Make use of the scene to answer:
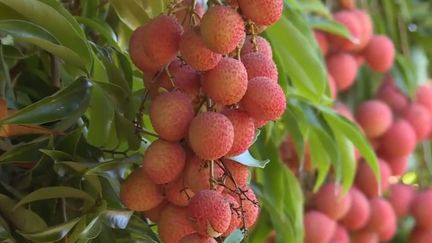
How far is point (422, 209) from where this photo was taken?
1422 millimetres

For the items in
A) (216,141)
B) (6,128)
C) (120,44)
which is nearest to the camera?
(216,141)

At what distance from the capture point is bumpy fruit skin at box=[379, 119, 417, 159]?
4.38 feet

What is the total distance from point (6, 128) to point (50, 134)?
0.10 feet

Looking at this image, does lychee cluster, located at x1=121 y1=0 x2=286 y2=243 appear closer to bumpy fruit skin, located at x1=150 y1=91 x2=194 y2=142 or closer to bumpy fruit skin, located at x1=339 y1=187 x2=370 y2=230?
bumpy fruit skin, located at x1=150 y1=91 x2=194 y2=142

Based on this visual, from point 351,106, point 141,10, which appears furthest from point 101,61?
point 351,106

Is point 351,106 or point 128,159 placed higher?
point 128,159

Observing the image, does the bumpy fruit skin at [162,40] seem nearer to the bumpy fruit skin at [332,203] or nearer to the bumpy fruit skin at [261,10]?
the bumpy fruit skin at [261,10]

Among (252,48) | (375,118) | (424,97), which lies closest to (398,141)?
(375,118)

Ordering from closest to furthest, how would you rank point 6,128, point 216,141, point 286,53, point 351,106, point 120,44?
point 216,141
point 6,128
point 120,44
point 286,53
point 351,106

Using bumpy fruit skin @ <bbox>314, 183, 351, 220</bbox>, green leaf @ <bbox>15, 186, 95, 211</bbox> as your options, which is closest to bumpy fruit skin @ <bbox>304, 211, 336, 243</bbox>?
bumpy fruit skin @ <bbox>314, 183, 351, 220</bbox>

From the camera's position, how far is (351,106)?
4.70ft

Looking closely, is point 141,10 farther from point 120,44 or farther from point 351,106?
point 351,106

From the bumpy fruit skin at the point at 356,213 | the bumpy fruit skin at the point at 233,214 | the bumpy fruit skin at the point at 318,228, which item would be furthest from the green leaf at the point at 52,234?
the bumpy fruit skin at the point at 356,213

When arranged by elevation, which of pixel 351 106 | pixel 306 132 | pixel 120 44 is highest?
pixel 120 44
